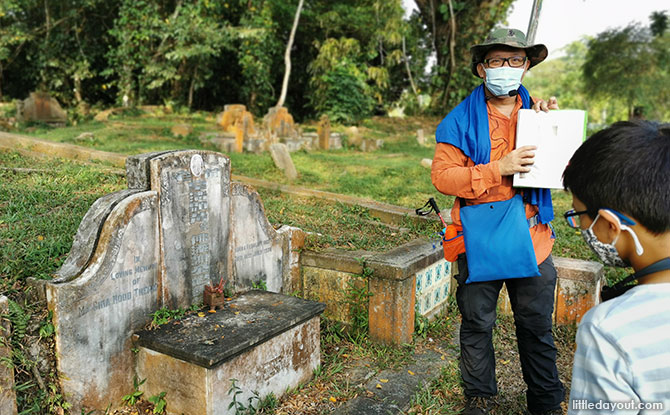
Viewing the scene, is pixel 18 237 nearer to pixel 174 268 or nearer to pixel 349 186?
pixel 174 268

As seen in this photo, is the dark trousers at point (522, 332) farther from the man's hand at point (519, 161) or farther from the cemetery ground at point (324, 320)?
the man's hand at point (519, 161)

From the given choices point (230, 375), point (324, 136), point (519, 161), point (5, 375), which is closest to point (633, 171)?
point (519, 161)

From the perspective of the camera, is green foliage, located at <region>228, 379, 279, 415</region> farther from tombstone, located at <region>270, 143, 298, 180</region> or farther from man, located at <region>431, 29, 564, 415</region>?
tombstone, located at <region>270, 143, 298, 180</region>

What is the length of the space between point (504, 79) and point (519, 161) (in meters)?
0.44

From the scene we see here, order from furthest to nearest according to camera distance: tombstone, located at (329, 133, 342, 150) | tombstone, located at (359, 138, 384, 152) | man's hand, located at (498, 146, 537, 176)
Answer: tombstone, located at (359, 138, 384, 152) → tombstone, located at (329, 133, 342, 150) → man's hand, located at (498, 146, 537, 176)

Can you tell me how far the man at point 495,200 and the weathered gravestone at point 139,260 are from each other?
1537mm

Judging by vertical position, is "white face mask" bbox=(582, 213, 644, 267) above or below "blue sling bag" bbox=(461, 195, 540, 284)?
above

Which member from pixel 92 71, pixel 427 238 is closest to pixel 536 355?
pixel 427 238

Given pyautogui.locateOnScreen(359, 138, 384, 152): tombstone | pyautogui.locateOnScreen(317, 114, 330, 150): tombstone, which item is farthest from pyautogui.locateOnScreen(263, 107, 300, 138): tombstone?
pyautogui.locateOnScreen(359, 138, 384, 152): tombstone

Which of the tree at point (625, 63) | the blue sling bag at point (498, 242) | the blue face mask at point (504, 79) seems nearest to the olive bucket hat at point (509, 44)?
the blue face mask at point (504, 79)

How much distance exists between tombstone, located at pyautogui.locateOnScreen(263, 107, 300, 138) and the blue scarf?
33.3 feet

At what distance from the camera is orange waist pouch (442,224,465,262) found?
2637mm

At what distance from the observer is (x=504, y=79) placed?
98.5 inches

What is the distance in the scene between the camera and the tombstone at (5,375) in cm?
235
